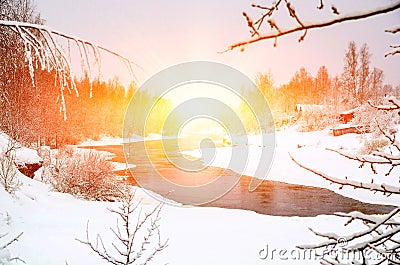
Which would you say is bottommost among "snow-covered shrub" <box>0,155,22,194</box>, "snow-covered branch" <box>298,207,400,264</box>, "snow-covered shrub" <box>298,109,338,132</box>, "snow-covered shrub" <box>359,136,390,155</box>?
"snow-covered shrub" <box>0,155,22,194</box>

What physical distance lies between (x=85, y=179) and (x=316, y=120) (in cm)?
4511

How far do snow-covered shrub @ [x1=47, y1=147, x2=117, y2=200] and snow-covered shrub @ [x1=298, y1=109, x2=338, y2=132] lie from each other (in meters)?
40.9

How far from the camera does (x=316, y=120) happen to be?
53562mm

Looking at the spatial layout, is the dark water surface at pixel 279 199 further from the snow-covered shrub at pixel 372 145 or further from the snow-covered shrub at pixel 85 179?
the snow-covered shrub at pixel 372 145

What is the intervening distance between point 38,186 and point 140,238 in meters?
6.95

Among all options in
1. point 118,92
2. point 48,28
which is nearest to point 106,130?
point 118,92

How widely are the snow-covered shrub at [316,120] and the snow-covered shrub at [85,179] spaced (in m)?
40.9

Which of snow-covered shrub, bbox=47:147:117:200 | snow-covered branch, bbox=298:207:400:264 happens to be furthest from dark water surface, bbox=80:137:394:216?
snow-covered branch, bbox=298:207:400:264

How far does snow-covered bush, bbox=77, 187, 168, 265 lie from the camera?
432cm

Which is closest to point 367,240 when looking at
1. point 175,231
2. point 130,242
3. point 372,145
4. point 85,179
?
point 130,242

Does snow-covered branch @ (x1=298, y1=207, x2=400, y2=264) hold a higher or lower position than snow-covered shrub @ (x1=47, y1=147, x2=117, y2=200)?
higher

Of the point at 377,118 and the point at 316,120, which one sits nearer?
the point at 377,118

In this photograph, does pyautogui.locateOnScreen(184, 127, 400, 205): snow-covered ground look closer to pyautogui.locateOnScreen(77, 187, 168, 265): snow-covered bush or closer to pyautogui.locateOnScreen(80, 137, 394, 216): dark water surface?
pyautogui.locateOnScreen(80, 137, 394, 216): dark water surface

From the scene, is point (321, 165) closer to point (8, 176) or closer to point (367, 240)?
point (8, 176)
